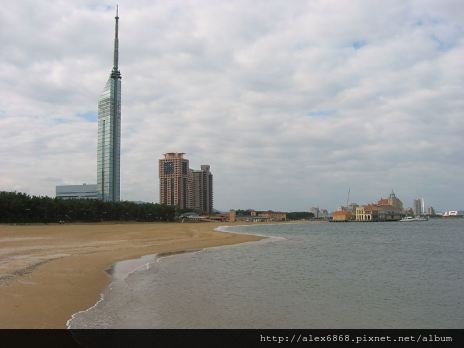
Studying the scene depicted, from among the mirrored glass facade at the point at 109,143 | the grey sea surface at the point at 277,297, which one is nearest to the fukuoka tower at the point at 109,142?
the mirrored glass facade at the point at 109,143

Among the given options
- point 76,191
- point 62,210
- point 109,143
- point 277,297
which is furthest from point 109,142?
point 277,297

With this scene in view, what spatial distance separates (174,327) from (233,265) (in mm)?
16304

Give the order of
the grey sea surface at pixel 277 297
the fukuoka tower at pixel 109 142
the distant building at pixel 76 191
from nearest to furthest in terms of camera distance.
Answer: the grey sea surface at pixel 277 297 → the fukuoka tower at pixel 109 142 → the distant building at pixel 76 191

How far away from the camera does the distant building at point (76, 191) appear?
190 metres

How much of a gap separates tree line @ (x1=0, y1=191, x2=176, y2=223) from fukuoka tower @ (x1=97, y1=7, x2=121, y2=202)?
50459mm

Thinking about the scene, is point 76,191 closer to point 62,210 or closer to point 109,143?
point 109,143

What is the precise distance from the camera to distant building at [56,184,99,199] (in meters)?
190

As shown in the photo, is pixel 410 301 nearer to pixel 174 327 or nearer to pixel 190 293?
pixel 190 293

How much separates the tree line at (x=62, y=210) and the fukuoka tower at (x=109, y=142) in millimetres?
50459

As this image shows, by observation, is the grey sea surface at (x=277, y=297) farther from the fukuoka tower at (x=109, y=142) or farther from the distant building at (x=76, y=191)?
the distant building at (x=76, y=191)

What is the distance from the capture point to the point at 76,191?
19500cm
